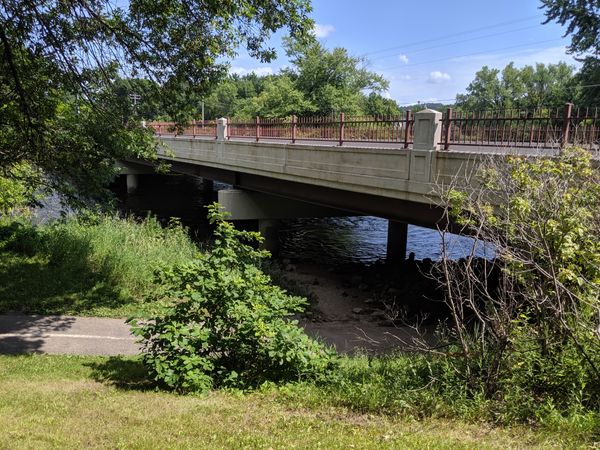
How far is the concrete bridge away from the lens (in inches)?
410

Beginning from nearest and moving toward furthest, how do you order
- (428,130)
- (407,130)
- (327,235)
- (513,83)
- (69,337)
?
(69,337), (428,130), (407,130), (327,235), (513,83)

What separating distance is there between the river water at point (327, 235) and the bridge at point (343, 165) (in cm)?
154

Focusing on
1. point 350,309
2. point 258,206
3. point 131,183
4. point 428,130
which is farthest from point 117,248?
point 131,183

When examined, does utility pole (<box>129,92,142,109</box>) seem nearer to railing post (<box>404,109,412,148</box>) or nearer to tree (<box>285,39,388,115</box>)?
railing post (<box>404,109,412,148</box>)

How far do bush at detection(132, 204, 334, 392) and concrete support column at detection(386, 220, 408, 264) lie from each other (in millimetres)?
14368

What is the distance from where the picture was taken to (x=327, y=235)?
78.5 ft

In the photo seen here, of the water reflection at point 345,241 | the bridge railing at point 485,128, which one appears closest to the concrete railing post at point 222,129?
the water reflection at point 345,241

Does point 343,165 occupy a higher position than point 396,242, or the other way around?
point 343,165

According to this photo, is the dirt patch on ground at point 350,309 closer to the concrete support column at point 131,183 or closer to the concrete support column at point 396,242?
the concrete support column at point 396,242

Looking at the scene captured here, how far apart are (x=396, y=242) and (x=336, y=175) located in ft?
24.4

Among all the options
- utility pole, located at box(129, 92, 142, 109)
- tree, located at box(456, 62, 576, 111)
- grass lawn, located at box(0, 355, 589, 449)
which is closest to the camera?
grass lawn, located at box(0, 355, 589, 449)

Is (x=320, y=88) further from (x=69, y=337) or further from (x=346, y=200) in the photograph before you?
(x=69, y=337)

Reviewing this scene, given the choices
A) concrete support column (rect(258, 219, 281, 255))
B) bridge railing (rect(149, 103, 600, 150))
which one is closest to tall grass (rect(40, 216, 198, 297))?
bridge railing (rect(149, 103, 600, 150))

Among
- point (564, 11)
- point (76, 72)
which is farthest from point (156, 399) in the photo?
point (564, 11)
